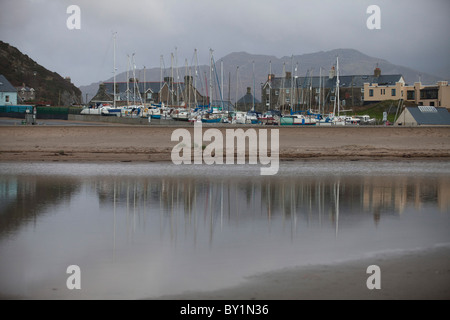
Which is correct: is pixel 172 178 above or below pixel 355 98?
below

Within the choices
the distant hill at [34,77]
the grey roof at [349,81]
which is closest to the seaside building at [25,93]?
the distant hill at [34,77]

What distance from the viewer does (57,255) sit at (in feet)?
35.5

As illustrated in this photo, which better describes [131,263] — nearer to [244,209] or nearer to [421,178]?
[244,209]

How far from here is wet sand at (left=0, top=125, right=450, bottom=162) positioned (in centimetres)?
3108

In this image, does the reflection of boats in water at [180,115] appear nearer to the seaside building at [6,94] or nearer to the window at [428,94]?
the seaside building at [6,94]

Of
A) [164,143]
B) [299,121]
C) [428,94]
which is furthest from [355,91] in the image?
[164,143]

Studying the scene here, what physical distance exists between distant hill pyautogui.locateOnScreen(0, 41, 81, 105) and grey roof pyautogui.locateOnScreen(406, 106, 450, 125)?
65234mm

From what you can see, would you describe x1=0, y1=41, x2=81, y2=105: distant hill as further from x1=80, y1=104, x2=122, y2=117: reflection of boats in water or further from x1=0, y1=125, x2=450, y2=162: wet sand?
x1=0, y1=125, x2=450, y2=162: wet sand

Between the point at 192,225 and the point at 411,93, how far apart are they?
80.7 m

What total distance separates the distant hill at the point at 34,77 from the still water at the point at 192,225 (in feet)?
281

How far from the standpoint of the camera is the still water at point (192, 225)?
957 cm

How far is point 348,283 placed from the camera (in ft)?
30.0

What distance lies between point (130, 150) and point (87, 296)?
2405 cm
